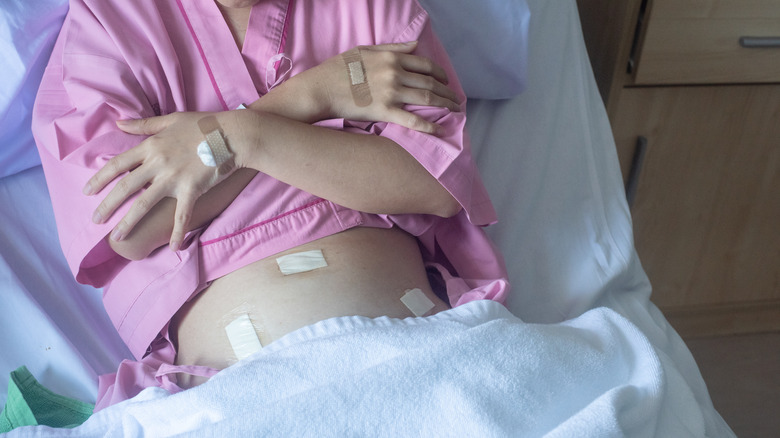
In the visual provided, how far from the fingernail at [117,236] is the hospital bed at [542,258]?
0.21 meters

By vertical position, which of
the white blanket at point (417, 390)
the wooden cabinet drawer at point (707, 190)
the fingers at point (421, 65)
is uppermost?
the fingers at point (421, 65)

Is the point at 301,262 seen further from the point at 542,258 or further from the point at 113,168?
the point at 542,258

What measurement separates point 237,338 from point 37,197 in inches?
18.3

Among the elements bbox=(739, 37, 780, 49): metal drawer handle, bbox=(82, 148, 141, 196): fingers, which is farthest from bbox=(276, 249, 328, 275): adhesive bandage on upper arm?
bbox=(739, 37, 780, 49): metal drawer handle

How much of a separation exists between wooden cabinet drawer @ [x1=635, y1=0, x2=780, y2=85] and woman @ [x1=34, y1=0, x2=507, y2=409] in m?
0.65

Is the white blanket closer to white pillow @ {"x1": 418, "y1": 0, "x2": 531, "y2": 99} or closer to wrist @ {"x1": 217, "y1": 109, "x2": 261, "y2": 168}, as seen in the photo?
wrist @ {"x1": 217, "y1": 109, "x2": 261, "y2": 168}

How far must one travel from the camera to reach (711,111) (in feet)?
4.89

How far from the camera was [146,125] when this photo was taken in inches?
33.0

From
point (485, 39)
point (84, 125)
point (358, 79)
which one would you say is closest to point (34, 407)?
point (84, 125)

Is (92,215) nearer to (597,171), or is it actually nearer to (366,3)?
(366,3)

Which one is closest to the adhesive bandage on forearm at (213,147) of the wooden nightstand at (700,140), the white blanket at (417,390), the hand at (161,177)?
the hand at (161,177)

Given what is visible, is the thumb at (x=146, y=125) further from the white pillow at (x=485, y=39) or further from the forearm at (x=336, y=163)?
the white pillow at (x=485, y=39)

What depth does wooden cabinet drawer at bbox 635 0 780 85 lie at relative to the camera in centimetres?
136

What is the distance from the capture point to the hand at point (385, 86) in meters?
0.89
